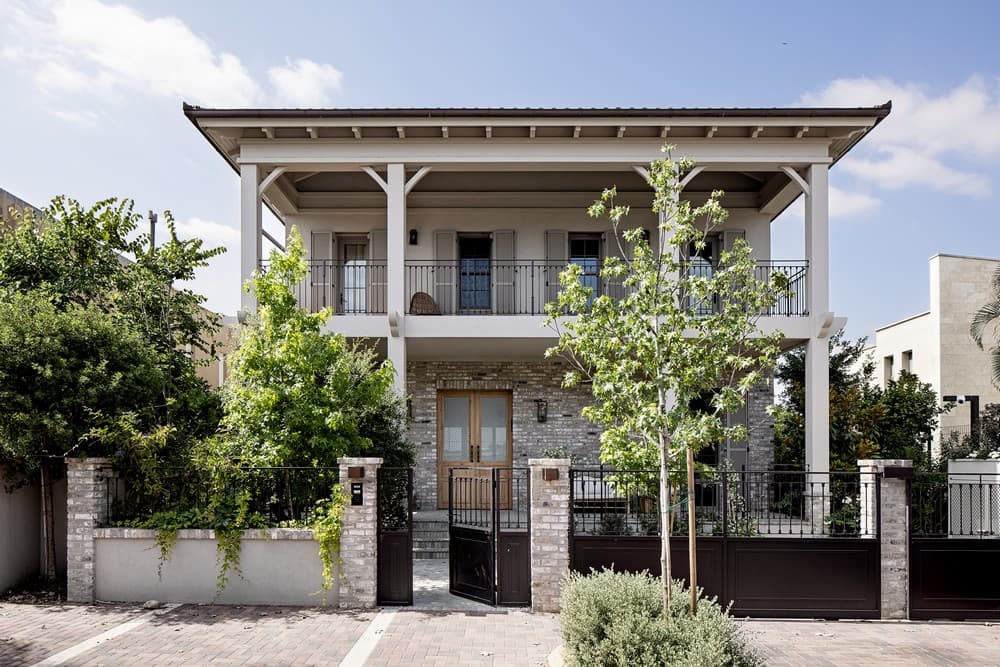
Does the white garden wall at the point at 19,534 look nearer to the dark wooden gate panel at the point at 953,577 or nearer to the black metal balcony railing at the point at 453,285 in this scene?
the black metal balcony railing at the point at 453,285

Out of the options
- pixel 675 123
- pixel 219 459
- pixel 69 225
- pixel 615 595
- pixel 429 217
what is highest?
pixel 675 123

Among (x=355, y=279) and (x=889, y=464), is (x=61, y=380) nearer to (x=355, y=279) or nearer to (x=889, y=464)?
(x=355, y=279)

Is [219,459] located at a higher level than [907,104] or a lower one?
lower

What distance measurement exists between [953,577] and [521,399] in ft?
25.0

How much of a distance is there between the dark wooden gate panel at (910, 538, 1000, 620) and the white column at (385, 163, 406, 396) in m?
7.29

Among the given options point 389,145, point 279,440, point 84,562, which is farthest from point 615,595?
point 389,145

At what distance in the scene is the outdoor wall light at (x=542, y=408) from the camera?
43.3ft

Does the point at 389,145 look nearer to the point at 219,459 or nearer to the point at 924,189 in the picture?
the point at 219,459

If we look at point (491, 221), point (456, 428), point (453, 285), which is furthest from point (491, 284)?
point (456, 428)

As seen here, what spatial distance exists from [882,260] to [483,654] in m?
16.6

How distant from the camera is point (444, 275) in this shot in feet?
43.5

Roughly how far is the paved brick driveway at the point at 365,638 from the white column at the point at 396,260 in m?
4.48

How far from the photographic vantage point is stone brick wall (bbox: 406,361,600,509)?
43.2ft

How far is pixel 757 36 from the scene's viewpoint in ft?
28.6
